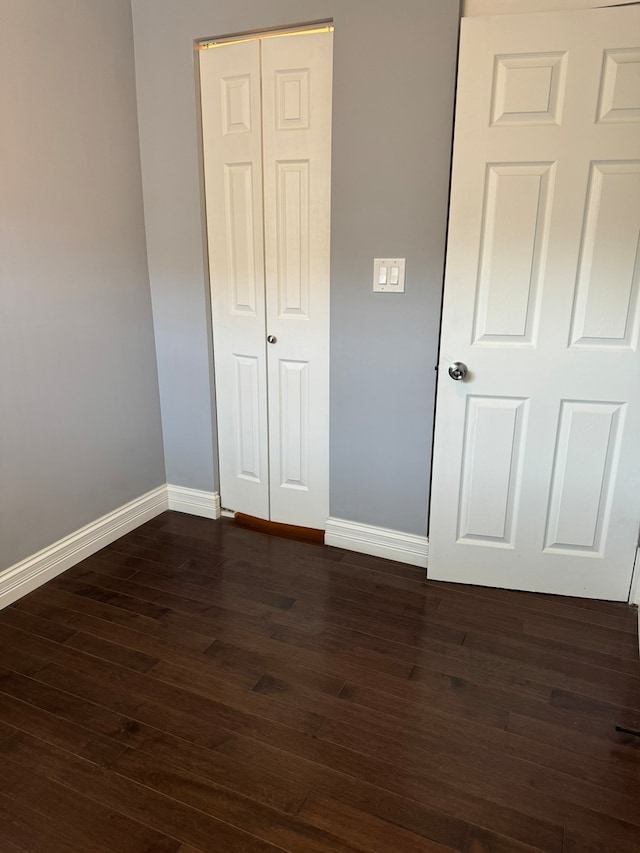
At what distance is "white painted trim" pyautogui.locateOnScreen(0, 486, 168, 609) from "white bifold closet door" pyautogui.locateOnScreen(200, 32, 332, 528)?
0.41 meters

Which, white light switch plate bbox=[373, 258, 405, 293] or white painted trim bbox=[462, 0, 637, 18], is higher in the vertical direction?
white painted trim bbox=[462, 0, 637, 18]

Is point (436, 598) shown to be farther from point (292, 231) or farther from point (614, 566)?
point (292, 231)

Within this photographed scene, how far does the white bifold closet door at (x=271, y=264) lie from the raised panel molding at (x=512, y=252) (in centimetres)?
69

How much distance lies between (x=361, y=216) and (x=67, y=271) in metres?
1.23

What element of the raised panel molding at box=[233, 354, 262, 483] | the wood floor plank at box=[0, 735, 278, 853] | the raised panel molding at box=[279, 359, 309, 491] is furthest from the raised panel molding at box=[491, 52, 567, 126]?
the wood floor plank at box=[0, 735, 278, 853]

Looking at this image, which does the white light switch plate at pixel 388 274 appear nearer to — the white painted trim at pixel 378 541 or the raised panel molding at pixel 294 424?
the raised panel molding at pixel 294 424

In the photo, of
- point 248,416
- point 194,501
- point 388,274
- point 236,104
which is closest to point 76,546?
point 194,501

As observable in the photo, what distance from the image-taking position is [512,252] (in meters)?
2.06

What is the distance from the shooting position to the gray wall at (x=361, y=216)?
2.13 m

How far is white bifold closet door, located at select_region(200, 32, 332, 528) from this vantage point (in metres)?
2.37

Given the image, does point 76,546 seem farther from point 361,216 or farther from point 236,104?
point 236,104

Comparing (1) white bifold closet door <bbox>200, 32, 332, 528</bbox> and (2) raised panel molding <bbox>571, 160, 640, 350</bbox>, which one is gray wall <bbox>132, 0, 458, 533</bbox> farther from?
(2) raised panel molding <bbox>571, 160, 640, 350</bbox>

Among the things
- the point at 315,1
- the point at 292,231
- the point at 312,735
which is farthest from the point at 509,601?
the point at 315,1

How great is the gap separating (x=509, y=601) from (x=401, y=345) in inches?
44.1
